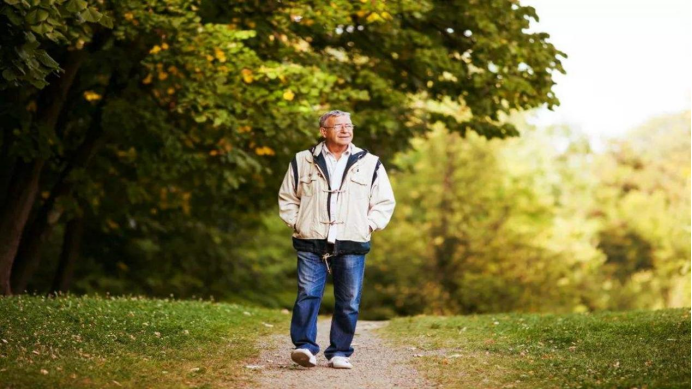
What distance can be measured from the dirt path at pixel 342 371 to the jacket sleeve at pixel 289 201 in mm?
1264

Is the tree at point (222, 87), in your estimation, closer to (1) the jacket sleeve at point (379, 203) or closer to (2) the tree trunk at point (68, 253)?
(2) the tree trunk at point (68, 253)

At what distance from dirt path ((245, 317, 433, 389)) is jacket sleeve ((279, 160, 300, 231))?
126 cm

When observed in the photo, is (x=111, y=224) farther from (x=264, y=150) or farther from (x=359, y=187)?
(x=359, y=187)

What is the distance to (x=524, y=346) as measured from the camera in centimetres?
982

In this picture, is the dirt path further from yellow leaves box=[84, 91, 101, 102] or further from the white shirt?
yellow leaves box=[84, 91, 101, 102]

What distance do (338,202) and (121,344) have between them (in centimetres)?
255

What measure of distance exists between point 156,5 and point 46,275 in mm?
12626

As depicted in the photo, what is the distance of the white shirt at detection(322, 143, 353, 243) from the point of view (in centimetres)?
846

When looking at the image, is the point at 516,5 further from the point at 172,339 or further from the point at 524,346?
the point at 172,339

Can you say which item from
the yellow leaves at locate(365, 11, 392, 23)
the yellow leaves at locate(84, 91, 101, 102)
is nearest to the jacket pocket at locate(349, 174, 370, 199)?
the yellow leaves at locate(365, 11, 392, 23)

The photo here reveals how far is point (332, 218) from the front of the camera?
8469mm

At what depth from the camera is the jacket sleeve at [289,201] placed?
28.2 feet

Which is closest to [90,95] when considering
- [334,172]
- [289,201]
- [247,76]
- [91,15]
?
[247,76]

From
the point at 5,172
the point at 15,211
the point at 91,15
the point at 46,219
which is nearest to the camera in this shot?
the point at 91,15
